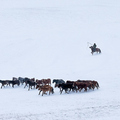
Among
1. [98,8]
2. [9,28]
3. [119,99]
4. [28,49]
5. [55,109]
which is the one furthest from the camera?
[98,8]

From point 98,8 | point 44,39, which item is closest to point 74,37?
point 44,39

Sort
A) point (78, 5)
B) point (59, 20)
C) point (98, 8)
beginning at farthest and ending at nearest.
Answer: point (78, 5) → point (98, 8) → point (59, 20)

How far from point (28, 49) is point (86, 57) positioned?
7923 millimetres

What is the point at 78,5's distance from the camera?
5825 cm

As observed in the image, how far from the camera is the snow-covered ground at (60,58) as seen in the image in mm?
9938

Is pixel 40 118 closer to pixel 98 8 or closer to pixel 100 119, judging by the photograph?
pixel 100 119

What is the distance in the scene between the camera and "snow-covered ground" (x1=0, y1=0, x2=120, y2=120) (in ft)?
32.6

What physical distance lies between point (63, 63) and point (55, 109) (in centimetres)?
1193

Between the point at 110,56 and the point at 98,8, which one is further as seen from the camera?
the point at 98,8

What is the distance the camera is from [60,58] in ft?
76.5

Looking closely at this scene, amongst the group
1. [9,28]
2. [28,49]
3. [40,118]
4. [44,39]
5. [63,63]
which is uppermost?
[9,28]

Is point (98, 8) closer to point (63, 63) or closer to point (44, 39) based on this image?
point (44, 39)

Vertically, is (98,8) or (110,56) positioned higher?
(98,8)

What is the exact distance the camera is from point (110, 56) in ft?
73.4
